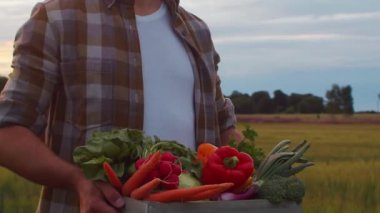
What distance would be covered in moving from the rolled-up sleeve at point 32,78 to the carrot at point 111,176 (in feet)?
1.66

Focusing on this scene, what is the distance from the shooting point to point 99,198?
271cm

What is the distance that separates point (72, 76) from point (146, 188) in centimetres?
72

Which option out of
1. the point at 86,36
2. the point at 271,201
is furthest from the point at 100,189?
the point at 86,36

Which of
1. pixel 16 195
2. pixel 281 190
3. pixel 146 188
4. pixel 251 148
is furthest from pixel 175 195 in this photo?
pixel 16 195

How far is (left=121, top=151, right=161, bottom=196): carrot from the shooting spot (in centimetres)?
260

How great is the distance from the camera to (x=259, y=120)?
2703cm

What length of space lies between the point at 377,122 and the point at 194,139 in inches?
1023

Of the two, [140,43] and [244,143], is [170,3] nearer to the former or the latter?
[140,43]

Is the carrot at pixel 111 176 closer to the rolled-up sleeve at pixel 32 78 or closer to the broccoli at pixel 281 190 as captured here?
the broccoli at pixel 281 190

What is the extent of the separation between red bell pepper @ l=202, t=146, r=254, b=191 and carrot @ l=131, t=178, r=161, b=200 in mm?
172

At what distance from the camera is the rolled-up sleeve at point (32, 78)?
3072mm

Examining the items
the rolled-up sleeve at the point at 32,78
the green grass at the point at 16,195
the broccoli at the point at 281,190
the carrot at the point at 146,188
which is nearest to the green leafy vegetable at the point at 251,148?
the broccoli at the point at 281,190

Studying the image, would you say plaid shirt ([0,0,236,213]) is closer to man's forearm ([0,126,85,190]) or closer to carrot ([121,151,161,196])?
man's forearm ([0,126,85,190])

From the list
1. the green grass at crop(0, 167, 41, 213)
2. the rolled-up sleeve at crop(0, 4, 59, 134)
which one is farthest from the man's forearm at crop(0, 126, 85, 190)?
the green grass at crop(0, 167, 41, 213)
